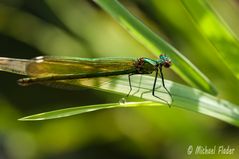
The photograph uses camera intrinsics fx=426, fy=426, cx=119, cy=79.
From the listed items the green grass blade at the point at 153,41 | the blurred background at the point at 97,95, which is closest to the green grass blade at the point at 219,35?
the green grass blade at the point at 153,41

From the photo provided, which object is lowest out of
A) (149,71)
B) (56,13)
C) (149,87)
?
(149,87)

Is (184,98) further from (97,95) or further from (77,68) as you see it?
(97,95)

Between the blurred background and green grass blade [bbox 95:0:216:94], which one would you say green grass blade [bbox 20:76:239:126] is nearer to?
green grass blade [bbox 95:0:216:94]

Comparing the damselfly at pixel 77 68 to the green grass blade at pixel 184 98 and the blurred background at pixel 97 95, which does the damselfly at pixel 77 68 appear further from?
the blurred background at pixel 97 95

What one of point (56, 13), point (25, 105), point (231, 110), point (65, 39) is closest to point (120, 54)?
point (65, 39)

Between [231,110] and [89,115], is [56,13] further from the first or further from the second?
[231,110]

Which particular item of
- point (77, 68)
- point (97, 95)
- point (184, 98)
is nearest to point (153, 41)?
point (184, 98)
